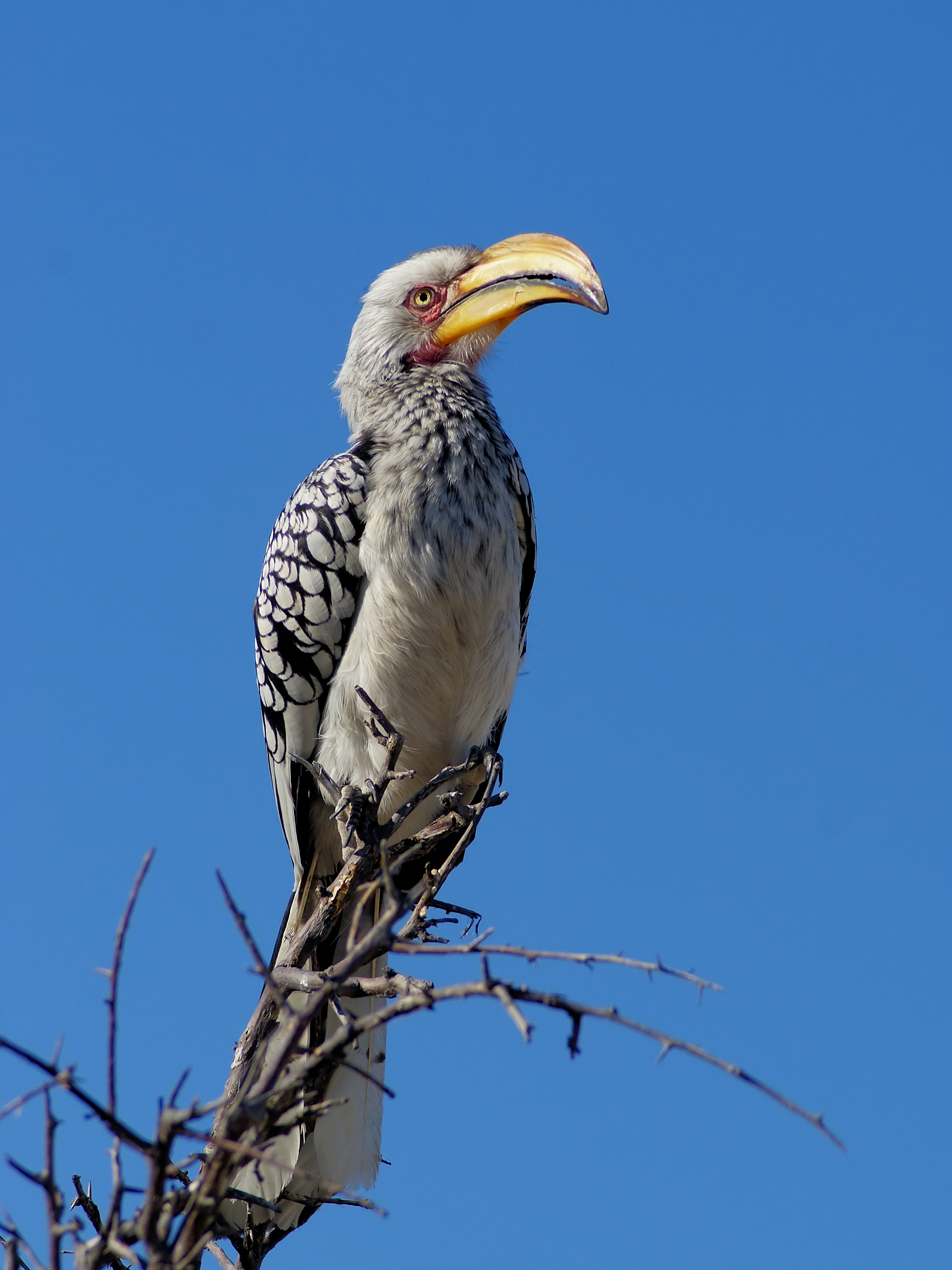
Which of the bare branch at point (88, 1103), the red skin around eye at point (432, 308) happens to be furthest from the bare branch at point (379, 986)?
the red skin around eye at point (432, 308)

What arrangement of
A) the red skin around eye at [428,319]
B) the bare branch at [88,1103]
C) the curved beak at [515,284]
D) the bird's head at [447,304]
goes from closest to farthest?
the bare branch at [88,1103], the curved beak at [515,284], the bird's head at [447,304], the red skin around eye at [428,319]

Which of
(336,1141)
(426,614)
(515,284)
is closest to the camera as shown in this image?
(336,1141)

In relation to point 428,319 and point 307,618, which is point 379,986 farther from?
point 428,319

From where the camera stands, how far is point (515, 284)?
544 cm

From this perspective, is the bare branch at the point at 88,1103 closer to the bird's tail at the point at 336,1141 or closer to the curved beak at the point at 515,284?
the bird's tail at the point at 336,1141

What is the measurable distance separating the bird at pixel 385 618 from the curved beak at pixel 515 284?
2 centimetres

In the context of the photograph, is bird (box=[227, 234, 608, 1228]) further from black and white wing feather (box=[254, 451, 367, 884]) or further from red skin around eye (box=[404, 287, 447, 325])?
red skin around eye (box=[404, 287, 447, 325])

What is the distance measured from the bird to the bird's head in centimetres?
8

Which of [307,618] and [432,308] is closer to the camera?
[307,618]

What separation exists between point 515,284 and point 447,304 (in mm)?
343

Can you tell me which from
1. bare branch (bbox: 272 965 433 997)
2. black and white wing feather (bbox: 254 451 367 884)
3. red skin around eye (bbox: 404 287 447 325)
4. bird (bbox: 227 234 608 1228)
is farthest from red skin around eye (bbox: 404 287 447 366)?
bare branch (bbox: 272 965 433 997)

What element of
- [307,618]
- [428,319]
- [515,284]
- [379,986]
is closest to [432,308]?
[428,319]

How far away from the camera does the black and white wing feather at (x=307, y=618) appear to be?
476 cm

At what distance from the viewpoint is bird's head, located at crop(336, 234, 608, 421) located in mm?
5371
